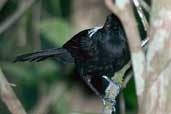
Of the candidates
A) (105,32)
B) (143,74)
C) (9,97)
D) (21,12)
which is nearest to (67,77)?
(21,12)

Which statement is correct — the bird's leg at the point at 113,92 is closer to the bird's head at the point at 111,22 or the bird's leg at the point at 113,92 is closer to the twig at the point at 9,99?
the bird's head at the point at 111,22

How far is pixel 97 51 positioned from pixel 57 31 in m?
0.47

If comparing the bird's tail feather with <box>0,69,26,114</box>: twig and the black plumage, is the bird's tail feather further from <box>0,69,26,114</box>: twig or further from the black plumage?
<box>0,69,26,114</box>: twig

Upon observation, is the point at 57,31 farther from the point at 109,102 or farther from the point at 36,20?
the point at 109,102

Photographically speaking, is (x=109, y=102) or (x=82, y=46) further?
(x=82, y=46)

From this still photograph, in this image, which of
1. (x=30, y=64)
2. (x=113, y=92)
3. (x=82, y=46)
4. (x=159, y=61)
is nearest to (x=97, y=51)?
(x=82, y=46)

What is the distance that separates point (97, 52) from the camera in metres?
2.91

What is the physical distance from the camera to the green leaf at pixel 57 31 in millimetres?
3301

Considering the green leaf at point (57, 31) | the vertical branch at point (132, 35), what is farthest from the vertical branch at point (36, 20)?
the vertical branch at point (132, 35)

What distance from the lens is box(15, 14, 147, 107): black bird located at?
9.08ft

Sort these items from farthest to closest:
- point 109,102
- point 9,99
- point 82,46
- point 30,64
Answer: point 30,64, point 82,46, point 109,102, point 9,99

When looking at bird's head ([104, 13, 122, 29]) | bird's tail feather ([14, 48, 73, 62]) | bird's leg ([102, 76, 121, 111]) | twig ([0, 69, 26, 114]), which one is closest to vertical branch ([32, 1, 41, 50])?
bird's tail feather ([14, 48, 73, 62])

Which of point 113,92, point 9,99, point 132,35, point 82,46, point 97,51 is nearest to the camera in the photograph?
point 132,35

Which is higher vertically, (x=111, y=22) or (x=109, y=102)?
(x=111, y=22)
